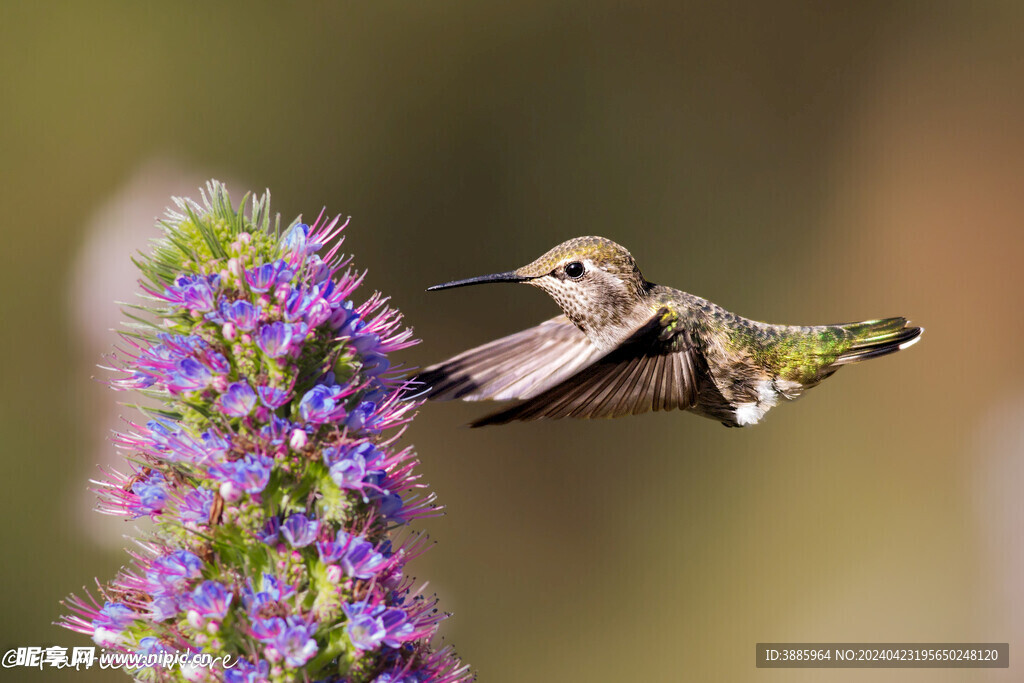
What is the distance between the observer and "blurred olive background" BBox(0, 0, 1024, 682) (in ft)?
22.1

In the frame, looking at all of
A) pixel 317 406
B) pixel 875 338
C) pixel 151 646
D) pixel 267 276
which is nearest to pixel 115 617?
pixel 151 646

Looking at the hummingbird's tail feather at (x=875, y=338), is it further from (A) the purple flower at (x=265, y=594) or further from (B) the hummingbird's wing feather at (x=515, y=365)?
(A) the purple flower at (x=265, y=594)

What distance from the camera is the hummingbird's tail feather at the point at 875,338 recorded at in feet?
13.5

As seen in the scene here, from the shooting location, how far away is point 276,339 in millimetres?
2266

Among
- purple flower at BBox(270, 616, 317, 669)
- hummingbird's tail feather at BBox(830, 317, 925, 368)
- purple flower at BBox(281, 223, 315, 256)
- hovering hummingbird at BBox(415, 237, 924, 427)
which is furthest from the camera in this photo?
hummingbird's tail feather at BBox(830, 317, 925, 368)

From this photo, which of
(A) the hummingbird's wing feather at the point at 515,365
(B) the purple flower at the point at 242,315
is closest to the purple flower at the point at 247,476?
(B) the purple flower at the point at 242,315

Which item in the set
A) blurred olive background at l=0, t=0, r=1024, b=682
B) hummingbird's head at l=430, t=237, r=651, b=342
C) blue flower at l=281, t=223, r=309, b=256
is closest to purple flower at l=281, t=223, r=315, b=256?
blue flower at l=281, t=223, r=309, b=256

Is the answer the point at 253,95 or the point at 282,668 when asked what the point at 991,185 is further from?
the point at 282,668

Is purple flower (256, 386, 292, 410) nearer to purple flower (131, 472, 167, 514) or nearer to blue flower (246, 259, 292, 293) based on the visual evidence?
blue flower (246, 259, 292, 293)

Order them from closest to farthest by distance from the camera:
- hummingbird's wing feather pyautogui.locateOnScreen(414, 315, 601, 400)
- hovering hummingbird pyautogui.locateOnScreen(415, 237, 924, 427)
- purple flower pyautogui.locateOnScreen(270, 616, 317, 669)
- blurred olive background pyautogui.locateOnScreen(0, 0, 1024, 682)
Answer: purple flower pyautogui.locateOnScreen(270, 616, 317, 669) < hovering hummingbird pyautogui.locateOnScreen(415, 237, 924, 427) < hummingbird's wing feather pyautogui.locateOnScreen(414, 315, 601, 400) < blurred olive background pyautogui.locateOnScreen(0, 0, 1024, 682)

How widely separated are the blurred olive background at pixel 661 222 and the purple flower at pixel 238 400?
156 inches

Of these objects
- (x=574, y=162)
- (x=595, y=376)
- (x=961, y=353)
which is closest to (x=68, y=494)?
(x=595, y=376)

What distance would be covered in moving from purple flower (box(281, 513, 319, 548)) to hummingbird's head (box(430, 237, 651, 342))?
1.50 meters

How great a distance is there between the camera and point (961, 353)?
26.4ft
